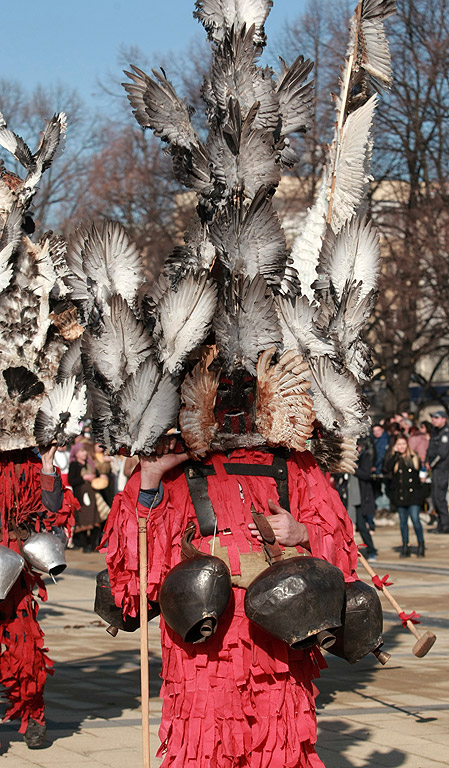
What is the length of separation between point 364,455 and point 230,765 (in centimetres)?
1210

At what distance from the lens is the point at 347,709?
689 cm

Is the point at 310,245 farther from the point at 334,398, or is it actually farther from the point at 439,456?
the point at 439,456

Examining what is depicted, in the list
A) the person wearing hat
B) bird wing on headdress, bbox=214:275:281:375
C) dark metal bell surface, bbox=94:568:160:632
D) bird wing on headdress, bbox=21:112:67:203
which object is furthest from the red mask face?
the person wearing hat

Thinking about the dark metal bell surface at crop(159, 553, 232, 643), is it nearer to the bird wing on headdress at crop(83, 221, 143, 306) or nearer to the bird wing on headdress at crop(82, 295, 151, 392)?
the bird wing on headdress at crop(82, 295, 151, 392)

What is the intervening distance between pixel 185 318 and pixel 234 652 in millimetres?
1186

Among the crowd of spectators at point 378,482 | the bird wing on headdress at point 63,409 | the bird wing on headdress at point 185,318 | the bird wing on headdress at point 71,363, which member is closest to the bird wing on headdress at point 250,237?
the bird wing on headdress at point 185,318

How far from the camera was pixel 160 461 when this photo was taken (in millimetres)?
4266

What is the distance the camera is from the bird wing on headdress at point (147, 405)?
413 centimetres

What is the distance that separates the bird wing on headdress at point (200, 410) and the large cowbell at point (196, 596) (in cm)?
41

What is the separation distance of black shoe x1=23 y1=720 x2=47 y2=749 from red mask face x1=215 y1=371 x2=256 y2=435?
8.84ft

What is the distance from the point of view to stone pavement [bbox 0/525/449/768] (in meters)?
5.86

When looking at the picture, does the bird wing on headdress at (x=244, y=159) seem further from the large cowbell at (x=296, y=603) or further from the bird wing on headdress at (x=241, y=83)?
the large cowbell at (x=296, y=603)

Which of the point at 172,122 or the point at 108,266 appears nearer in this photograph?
the point at 108,266

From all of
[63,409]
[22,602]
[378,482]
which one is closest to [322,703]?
[22,602]
